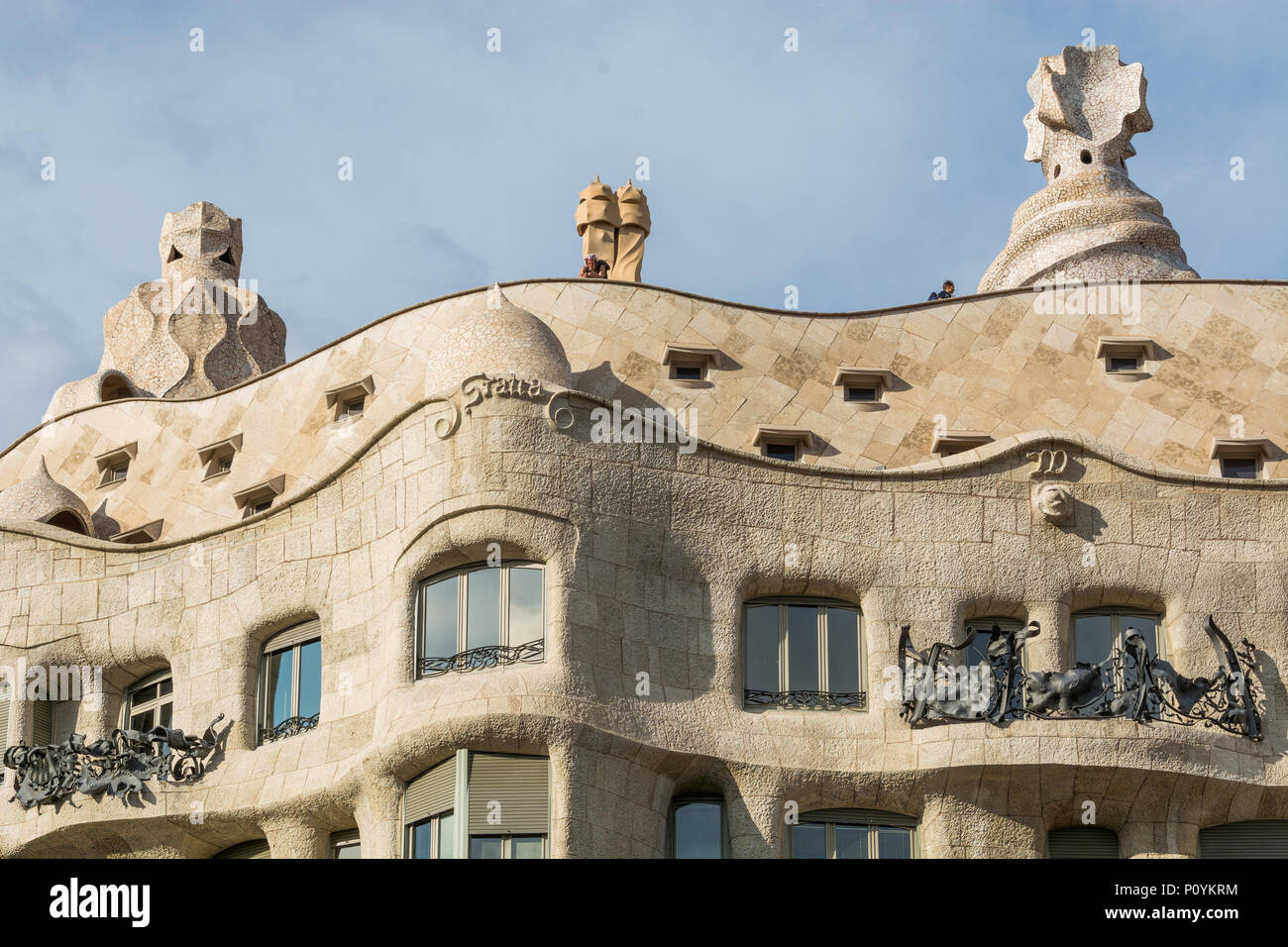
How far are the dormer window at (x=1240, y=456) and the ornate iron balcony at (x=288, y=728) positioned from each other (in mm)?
13592

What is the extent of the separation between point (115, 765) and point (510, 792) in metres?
6.48

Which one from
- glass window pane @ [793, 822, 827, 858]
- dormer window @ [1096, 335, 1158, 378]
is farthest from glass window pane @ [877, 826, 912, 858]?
Result: dormer window @ [1096, 335, 1158, 378]

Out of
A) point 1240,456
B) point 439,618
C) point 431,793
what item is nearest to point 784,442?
point 439,618

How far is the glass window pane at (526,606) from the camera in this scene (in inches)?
1282

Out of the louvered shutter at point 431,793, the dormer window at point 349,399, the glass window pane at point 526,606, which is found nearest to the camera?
the louvered shutter at point 431,793

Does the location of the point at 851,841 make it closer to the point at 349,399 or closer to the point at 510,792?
the point at 510,792

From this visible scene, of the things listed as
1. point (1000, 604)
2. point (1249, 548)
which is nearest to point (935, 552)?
point (1000, 604)

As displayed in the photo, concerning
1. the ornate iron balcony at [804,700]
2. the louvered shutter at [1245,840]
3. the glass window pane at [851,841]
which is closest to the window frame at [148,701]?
the ornate iron balcony at [804,700]

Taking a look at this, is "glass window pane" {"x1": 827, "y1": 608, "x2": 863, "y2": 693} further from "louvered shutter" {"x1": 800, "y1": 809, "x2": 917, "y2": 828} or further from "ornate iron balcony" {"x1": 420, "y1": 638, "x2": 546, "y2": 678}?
"ornate iron balcony" {"x1": 420, "y1": 638, "x2": 546, "y2": 678}

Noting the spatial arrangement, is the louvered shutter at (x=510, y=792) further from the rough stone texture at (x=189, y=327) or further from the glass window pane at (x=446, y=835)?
the rough stone texture at (x=189, y=327)

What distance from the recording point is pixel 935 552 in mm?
34312

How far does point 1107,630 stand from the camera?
34500mm

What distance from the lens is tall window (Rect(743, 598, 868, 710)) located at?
1318 inches

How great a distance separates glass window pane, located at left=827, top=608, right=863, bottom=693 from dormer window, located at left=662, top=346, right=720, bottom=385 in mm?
4956
